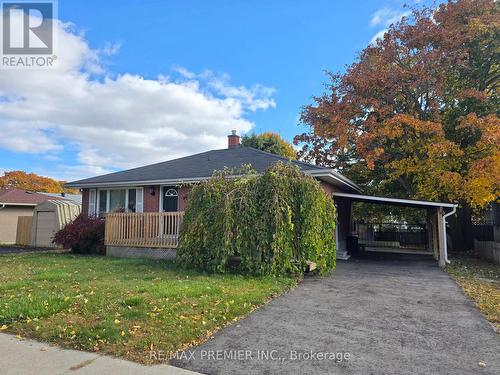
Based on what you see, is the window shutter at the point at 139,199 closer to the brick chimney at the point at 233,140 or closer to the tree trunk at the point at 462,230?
the brick chimney at the point at 233,140

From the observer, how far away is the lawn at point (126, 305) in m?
4.39

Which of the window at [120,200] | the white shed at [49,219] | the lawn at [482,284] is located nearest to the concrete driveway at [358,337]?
the lawn at [482,284]

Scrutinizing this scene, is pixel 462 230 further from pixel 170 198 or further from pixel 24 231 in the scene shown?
pixel 24 231

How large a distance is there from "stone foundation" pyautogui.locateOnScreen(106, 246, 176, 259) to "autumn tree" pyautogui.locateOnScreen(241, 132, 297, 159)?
69.5ft

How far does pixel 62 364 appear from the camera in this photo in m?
3.74

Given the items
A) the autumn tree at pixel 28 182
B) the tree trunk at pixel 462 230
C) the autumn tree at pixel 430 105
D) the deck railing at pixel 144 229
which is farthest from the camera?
the autumn tree at pixel 28 182

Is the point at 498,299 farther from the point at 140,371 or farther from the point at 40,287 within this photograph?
the point at 40,287

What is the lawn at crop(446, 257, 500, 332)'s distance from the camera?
6.13 meters

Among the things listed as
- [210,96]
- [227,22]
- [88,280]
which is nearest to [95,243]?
[88,280]

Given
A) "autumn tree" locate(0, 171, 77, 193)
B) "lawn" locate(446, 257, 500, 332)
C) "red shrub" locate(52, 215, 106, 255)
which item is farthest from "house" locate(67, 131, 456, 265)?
"autumn tree" locate(0, 171, 77, 193)

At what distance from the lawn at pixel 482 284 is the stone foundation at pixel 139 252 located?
8.81 metres

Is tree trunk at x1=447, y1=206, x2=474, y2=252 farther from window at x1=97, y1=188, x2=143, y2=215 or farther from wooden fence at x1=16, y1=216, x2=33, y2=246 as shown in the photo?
wooden fence at x1=16, y1=216, x2=33, y2=246

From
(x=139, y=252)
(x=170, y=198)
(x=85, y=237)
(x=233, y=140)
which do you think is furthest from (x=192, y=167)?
(x=233, y=140)

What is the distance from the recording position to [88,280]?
26.2 ft
